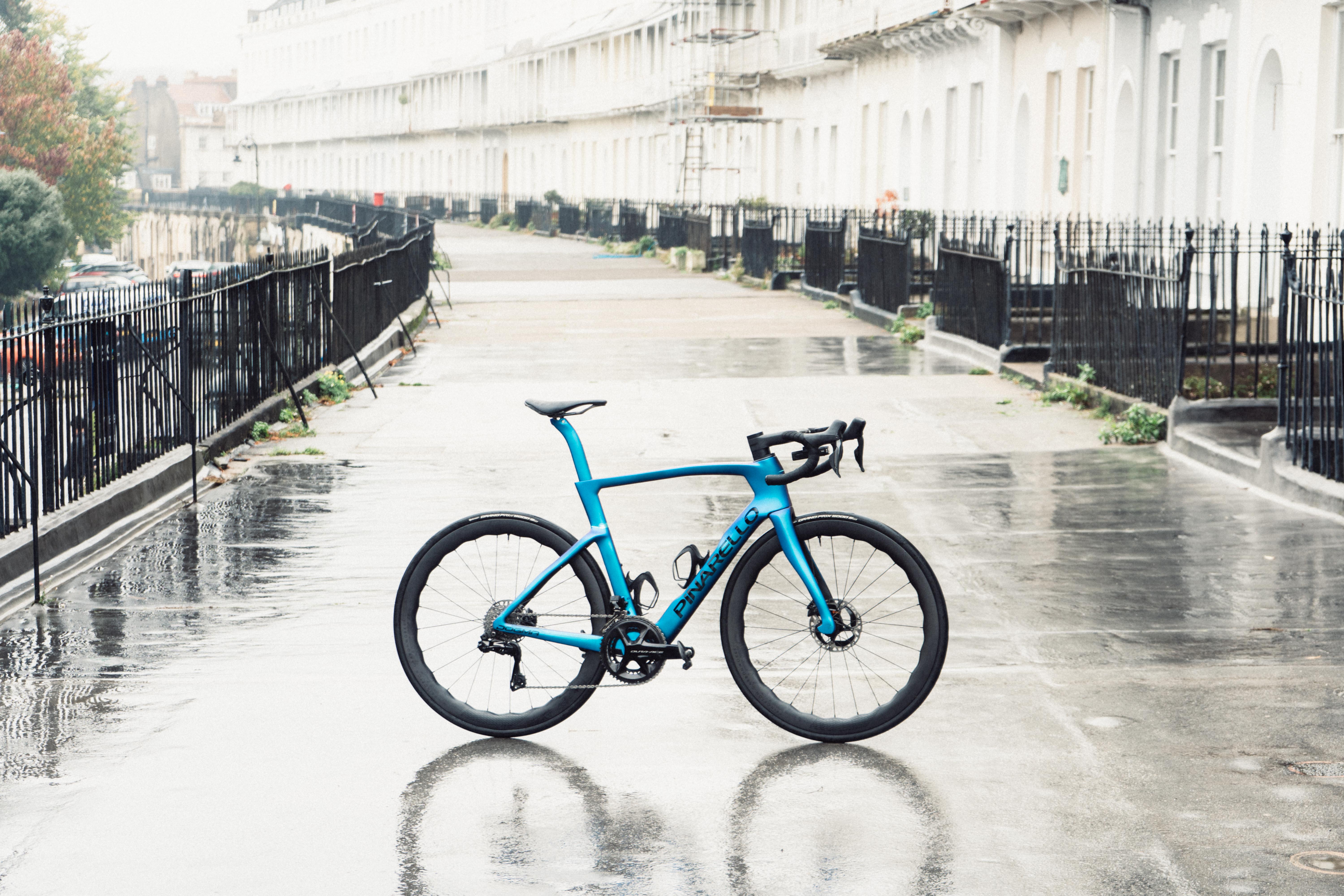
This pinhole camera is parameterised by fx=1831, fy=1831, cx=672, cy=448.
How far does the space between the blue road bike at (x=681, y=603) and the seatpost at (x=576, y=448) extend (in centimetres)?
1

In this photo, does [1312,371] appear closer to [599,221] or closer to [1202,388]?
[1202,388]

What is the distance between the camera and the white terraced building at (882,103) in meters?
18.5

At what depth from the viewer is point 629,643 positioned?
18.3 feet

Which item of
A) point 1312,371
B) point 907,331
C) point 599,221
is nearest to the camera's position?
point 1312,371

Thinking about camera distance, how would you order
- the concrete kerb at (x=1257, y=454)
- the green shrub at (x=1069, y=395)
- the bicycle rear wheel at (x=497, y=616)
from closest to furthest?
the bicycle rear wheel at (x=497, y=616) → the concrete kerb at (x=1257, y=454) → the green shrub at (x=1069, y=395)

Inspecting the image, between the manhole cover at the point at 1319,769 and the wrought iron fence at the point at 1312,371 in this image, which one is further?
the wrought iron fence at the point at 1312,371

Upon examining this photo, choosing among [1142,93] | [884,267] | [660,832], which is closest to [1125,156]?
[1142,93]

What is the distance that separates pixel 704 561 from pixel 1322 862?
2047mm

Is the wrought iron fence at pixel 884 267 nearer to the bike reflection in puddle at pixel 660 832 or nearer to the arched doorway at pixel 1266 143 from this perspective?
the arched doorway at pixel 1266 143

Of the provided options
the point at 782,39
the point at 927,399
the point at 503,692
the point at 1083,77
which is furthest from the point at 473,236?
the point at 503,692

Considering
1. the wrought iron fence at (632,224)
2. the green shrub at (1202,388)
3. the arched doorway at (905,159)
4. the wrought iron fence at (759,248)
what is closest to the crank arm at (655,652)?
the green shrub at (1202,388)

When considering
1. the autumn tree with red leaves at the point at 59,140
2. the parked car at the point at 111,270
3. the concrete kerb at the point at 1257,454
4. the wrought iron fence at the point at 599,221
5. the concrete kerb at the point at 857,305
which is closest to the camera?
the concrete kerb at the point at 1257,454

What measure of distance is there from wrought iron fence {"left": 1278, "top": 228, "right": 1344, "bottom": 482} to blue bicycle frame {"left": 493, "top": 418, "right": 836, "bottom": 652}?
527 centimetres

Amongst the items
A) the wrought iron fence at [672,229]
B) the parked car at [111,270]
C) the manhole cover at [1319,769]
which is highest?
the wrought iron fence at [672,229]
